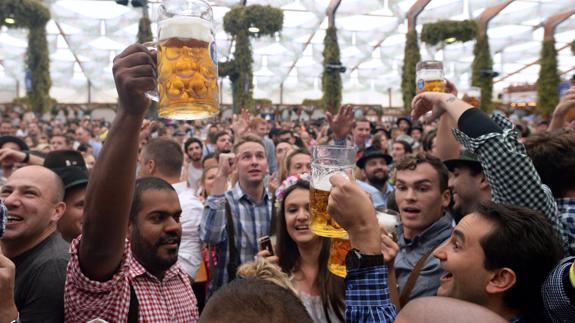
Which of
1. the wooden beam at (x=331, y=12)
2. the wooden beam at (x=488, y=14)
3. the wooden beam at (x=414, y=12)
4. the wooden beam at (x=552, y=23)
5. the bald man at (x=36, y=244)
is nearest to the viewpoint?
the bald man at (x=36, y=244)

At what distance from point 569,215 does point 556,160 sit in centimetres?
20

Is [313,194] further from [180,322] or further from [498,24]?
[498,24]

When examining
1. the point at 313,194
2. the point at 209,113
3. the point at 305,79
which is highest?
the point at 305,79

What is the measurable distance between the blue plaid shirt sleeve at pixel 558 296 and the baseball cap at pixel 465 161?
118 centimetres

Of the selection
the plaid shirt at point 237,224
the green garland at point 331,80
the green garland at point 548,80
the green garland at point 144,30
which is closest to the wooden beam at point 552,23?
the green garland at point 548,80

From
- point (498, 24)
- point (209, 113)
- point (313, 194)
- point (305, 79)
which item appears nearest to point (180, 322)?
point (313, 194)

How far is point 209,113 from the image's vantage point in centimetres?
117

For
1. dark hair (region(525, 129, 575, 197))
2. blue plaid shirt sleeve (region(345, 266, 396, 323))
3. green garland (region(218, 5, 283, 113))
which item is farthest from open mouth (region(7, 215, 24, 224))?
green garland (region(218, 5, 283, 113))

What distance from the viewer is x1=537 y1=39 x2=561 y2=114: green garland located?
13312 mm

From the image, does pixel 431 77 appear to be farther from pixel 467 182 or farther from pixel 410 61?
pixel 410 61

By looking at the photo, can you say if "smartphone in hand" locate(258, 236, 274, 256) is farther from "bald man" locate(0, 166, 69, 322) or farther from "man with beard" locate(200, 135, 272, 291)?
"bald man" locate(0, 166, 69, 322)

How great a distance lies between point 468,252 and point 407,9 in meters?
15.0

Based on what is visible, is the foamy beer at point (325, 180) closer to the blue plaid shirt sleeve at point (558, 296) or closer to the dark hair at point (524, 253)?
the dark hair at point (524, 253)

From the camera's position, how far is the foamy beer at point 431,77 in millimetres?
2123
